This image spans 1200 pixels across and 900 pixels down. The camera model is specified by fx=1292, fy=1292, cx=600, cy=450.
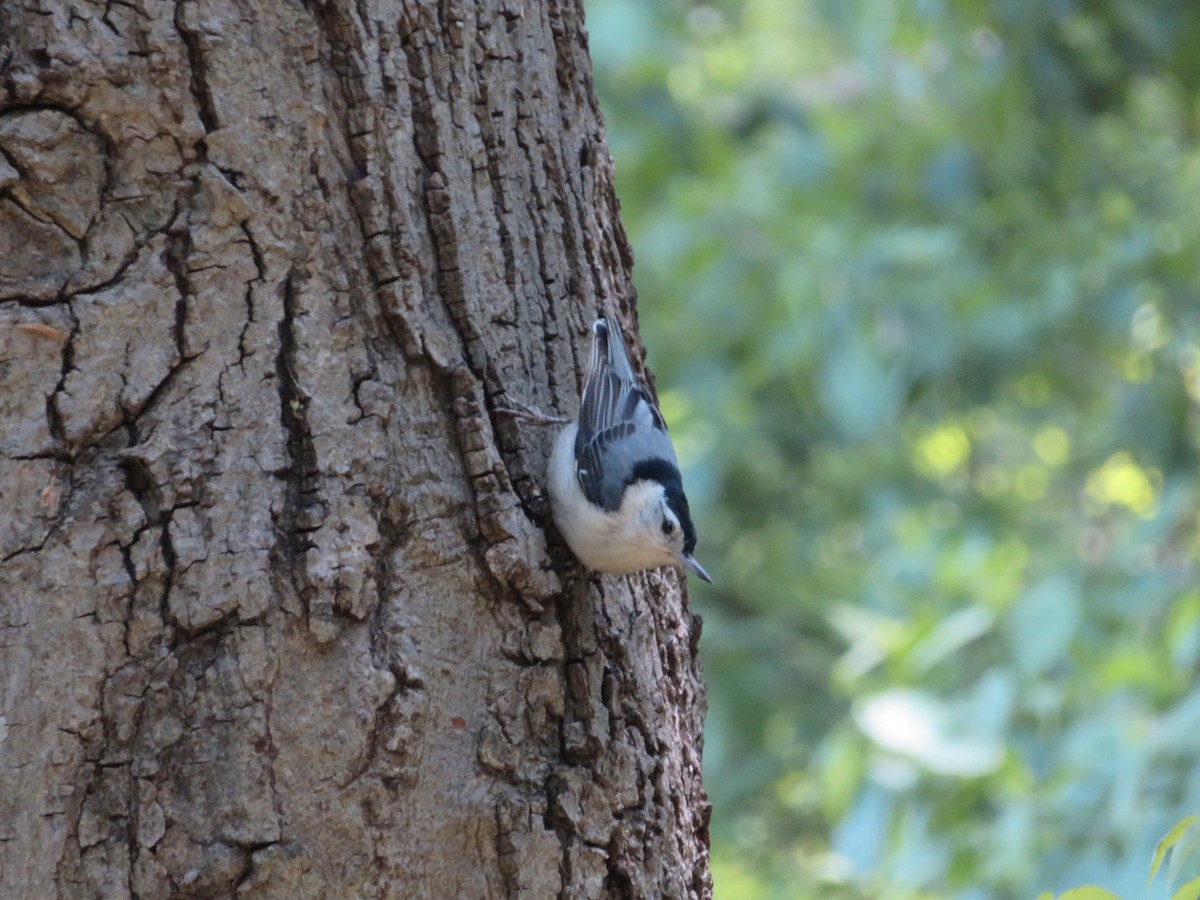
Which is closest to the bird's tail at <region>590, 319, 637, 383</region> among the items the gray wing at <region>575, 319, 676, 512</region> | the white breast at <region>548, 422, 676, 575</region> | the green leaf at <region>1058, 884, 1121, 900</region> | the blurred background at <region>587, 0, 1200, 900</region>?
the gray wing at <region>575, 319, 676, 512</region>

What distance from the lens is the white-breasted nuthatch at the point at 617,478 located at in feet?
6.63

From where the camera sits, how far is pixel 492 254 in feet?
6.41

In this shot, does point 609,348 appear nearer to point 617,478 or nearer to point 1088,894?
point 617,478

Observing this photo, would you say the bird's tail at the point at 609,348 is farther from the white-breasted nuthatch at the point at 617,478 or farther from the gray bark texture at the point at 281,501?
the gray bark texture at the point at 281,501

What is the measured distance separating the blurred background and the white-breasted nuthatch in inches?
48.3

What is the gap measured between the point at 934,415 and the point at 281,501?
4.84 m

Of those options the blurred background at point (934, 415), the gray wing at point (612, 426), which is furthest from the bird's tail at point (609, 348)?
the blurred background at point (934, 415)

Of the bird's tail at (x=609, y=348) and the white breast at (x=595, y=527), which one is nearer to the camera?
the white breast at (x=595, y=527)

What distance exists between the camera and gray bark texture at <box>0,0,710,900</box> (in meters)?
1.59

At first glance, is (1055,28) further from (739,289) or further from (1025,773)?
(1025,773)

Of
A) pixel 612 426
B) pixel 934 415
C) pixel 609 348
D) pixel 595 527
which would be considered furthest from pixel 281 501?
pixel 934 415

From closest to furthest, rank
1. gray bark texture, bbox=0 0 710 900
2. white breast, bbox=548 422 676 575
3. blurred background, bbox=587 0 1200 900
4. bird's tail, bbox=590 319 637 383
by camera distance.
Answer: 1. gray bark texture, bbox=0 0 710 900
2. white breast, bbox=548 422 676 575
3. bird's tail, bbox=590 319 637 383
4. blurred background, bbox=587 0 1200 900

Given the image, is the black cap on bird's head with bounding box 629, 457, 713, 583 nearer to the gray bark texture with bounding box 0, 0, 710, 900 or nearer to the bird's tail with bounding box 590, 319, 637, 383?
the bird's tail with bounding box 590, 319, 637, 383

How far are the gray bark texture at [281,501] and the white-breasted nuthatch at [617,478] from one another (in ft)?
0.27
